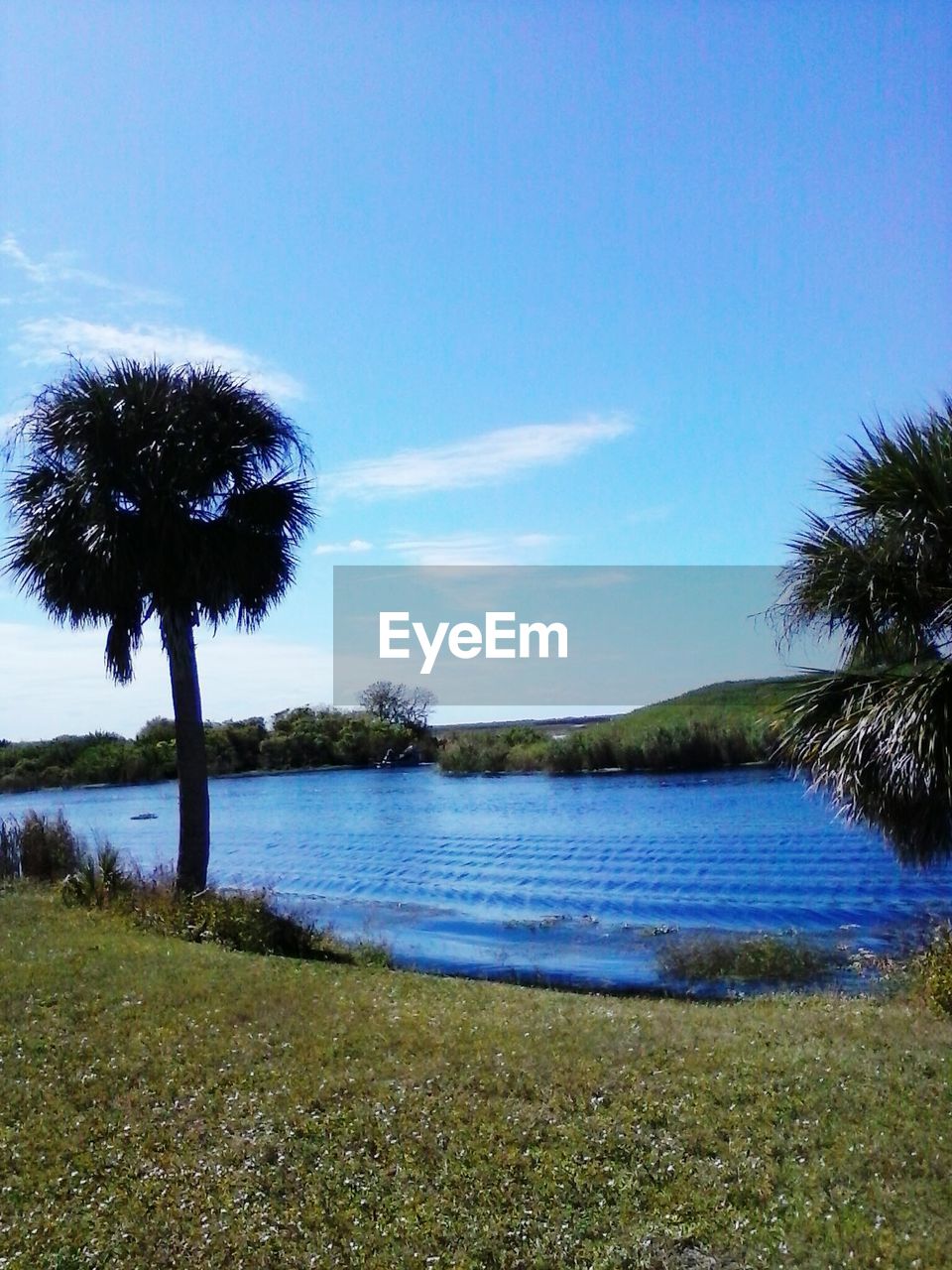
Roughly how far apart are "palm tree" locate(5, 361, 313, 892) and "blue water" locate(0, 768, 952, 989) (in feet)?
15.2

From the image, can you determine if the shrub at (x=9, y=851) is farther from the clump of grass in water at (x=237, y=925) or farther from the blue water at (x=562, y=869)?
the clump of grass in water at (x=237, y=925)

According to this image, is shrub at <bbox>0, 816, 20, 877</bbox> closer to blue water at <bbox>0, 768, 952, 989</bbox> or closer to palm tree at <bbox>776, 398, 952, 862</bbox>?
blue water at <bbox>0, 768, 952, 989</bbox>

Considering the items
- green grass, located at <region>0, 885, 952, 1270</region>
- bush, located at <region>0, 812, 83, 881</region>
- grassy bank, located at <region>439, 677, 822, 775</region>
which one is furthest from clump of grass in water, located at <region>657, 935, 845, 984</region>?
grassy bank, located at <region>439, 677, 822, 775</region>

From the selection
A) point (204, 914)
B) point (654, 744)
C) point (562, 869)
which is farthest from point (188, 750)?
Answer: point (654, 744)

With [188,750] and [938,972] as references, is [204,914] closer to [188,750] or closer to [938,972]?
[188,750]

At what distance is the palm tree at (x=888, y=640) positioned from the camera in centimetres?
927

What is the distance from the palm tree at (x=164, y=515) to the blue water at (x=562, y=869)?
15.2ft

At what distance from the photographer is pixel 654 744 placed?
1879 inches

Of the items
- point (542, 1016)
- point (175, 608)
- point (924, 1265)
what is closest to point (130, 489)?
point (175, 608)

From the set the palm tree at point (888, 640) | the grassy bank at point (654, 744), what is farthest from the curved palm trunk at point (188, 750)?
the grassy bank at point (654, 744)

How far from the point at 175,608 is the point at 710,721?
35674 mm

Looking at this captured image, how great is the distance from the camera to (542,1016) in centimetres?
897

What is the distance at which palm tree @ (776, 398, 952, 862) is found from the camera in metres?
9.27

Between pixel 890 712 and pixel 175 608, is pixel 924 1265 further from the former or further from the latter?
pixel 175 608
